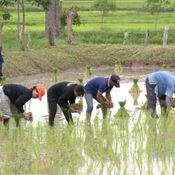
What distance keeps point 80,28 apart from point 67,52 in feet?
27.7

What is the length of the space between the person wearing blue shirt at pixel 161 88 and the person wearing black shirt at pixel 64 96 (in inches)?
58.2

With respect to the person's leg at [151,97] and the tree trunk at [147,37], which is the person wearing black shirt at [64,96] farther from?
the tree trunk at [147,37]

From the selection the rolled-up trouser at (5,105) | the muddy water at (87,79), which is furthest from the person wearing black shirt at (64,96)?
the muddy water at (87,79)

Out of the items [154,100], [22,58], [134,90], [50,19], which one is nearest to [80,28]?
[50,19]

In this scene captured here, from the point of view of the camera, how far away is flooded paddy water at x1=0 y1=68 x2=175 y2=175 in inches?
372

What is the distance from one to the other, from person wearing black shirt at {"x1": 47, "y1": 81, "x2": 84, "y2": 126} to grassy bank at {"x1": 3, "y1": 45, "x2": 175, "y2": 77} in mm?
10162

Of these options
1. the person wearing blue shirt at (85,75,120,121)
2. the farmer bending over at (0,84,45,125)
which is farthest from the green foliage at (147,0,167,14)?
the farmer bending over at (0,84,45,125)

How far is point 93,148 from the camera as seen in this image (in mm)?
10484

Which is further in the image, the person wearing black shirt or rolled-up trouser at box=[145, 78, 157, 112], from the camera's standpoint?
rolled-up trouser at box=[145, 78, 157, 112]

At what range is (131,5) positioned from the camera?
45.0 metres

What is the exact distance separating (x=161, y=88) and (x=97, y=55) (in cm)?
1221

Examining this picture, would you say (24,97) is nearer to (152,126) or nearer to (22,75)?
(152,126)

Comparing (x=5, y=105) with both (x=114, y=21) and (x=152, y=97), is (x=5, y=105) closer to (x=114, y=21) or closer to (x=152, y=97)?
(x=152, y=97)

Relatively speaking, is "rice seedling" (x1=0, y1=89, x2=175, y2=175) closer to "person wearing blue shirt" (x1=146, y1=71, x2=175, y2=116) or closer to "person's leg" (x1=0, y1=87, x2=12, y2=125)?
"person's leg" (x1=0, y1=87, x2=12, y2=125)
